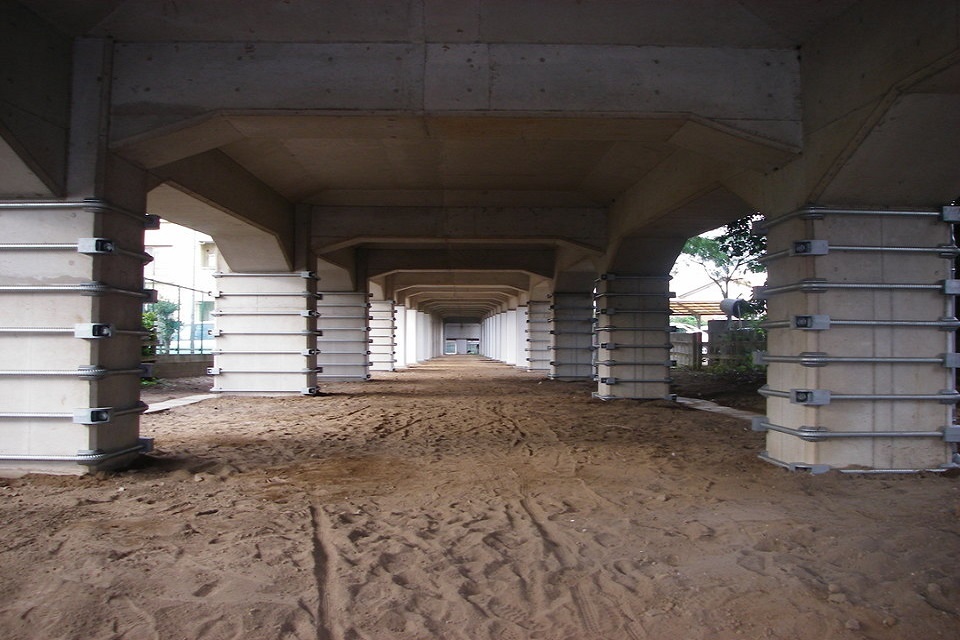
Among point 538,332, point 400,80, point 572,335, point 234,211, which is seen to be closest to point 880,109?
point 400,80

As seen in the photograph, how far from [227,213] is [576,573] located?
9805mm

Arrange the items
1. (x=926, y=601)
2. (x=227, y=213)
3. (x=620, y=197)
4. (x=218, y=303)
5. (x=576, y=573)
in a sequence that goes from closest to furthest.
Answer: (x=926, y=601) < (x=576, y=573) < (x=227, y=213) < (x=620, y=197) < (x=218, y=303)

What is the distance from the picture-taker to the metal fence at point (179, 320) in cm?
2261

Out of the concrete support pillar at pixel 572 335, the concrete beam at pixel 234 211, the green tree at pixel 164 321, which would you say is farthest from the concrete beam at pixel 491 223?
the green tree at pixel 164 321

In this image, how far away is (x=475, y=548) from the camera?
4844mm

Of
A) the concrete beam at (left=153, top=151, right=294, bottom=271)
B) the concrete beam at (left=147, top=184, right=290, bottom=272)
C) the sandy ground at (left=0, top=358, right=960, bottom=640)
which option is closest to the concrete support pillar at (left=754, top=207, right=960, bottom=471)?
the sandy ground at (left=0, top=358, right=960, bottom=640)

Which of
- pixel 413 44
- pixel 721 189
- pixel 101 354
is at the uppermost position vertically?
pixel 413 44

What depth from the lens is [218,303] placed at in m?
15.7

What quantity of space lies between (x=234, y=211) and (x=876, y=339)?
9.90m

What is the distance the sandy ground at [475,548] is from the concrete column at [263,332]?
6.93 m

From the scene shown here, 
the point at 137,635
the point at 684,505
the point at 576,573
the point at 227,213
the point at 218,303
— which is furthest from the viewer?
the point at 218,303

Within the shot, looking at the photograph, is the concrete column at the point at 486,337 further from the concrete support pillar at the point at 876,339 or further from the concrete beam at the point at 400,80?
the concrete support pillar at the point at 876,339

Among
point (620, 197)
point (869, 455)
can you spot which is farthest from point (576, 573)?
point (620, 197)

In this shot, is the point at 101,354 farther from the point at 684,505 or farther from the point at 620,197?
the point at 620,197
